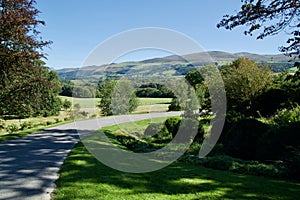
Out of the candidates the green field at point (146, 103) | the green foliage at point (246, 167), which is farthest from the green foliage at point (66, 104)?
the green foliage at point (246, 167)

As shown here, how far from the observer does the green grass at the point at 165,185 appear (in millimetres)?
3961

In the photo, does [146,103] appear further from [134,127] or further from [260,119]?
[260,119]

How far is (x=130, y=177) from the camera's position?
4836mm

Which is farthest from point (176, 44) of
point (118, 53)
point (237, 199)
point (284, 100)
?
point (284, 100)

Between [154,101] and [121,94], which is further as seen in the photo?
[154,101]

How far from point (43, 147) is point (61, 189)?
5.25m

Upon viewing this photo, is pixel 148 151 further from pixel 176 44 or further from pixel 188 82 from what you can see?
pixel 188 82

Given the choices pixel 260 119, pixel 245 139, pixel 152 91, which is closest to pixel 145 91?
pixel 152 91

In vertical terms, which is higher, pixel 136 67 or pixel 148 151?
pixel 136 67

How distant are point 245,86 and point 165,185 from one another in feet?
35.8

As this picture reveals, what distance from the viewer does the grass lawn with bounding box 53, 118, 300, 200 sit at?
3.96 meters

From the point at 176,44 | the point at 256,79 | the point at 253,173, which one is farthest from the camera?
the point at 256,79

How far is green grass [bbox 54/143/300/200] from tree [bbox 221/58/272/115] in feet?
30.0

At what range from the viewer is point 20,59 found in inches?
397
